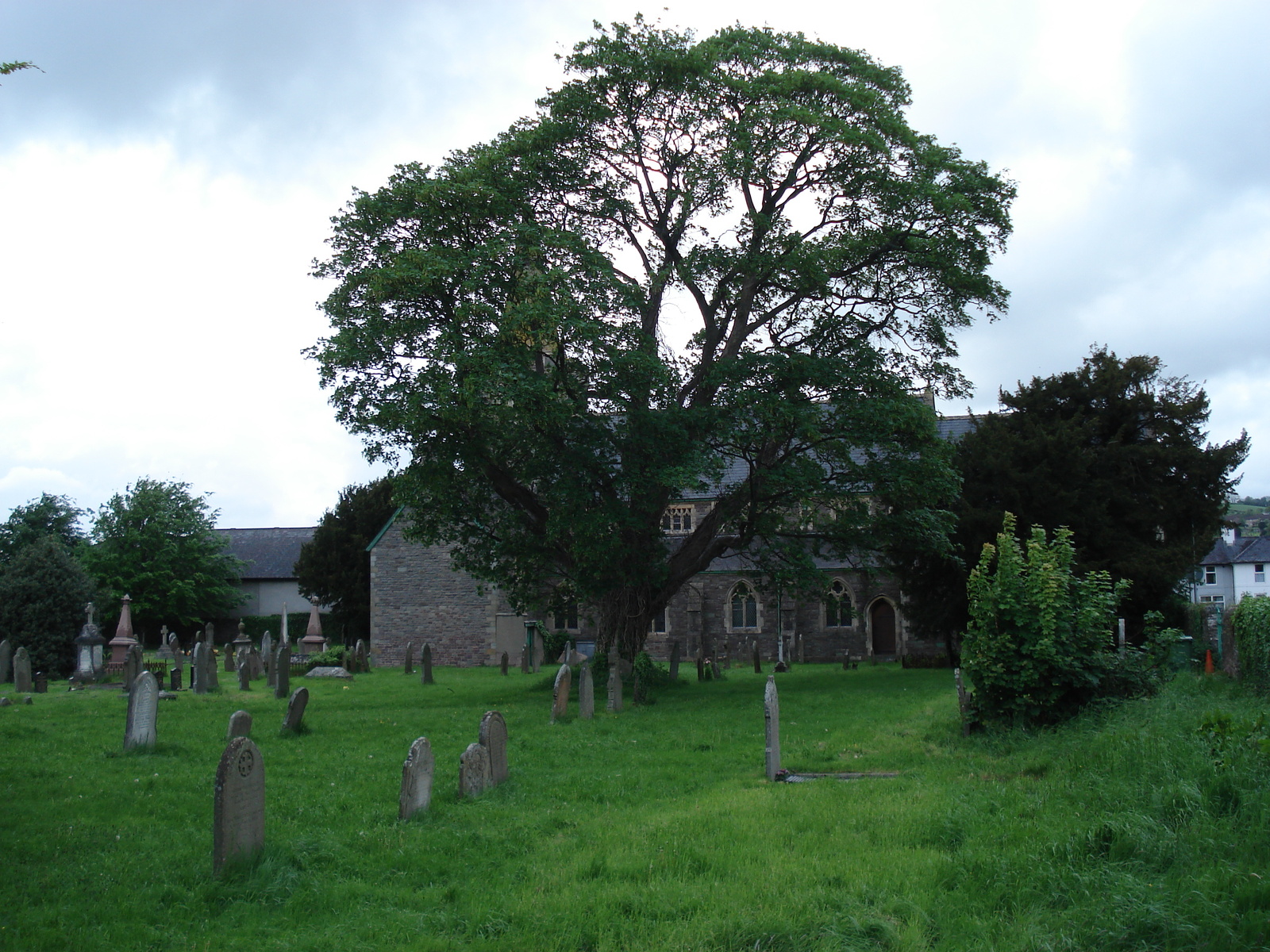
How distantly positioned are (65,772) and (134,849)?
12.0 ft

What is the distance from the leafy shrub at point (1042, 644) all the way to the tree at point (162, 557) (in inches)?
1761

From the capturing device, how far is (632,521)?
63.7 ft

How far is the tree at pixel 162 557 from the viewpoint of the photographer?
47.4 m

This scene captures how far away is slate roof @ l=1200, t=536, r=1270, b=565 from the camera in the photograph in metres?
69.3

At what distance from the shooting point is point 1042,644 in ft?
36.7

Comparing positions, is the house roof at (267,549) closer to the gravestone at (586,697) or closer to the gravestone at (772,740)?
the gravestone at (586,697)

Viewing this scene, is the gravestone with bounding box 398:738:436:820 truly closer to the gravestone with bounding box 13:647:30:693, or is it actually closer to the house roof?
the gravestone with bounding box 13:647:30:693

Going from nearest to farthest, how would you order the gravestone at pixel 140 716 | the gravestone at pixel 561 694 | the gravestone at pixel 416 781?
1. the gravestone at pixel 416 781
2. the gravestone at pixel 140 716
3. the gravestone at pixel 561 694

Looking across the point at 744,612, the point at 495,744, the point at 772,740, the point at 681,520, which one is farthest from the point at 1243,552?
the point at 495,744

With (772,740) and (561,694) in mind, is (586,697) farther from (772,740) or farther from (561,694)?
(772,740)

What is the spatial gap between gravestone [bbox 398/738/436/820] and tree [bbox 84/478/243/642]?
1718 inches

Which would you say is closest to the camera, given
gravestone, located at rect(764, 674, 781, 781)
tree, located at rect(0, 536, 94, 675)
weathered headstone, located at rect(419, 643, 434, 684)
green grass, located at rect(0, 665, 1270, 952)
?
green grass, located at rect(0, 665, 1270, 952)

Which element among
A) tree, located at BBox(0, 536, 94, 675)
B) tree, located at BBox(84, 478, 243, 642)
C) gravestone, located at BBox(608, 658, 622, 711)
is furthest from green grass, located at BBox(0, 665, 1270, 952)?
tree, located at BBox(84, 478, 243, 642)

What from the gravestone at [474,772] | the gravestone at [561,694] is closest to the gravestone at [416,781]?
the gravestone at [474,772]
